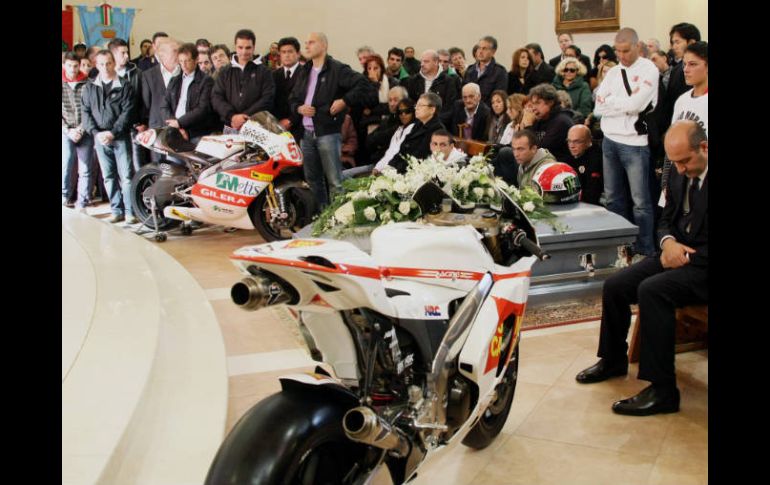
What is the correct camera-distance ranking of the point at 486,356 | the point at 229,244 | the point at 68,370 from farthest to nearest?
the point at 229,244
the point at 68,370
the point at 486,356

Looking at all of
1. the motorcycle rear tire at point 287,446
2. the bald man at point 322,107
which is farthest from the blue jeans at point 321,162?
the motorcycle rear tire at point 287,446

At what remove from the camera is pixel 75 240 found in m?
5.78

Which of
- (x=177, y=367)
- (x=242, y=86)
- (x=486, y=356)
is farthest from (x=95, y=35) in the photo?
(x=486, y=356)

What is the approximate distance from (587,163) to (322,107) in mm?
2145

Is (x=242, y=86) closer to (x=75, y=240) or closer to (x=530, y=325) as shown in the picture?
(x=75, y=240)

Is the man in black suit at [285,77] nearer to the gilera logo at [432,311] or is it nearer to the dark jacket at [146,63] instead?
the dark jacket at [146,63]

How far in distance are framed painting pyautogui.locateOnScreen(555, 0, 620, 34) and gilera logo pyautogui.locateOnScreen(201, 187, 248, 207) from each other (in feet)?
22.3

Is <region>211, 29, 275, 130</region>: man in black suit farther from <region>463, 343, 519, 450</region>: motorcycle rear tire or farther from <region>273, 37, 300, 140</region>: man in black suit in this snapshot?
<region>463, 343, 519, 450</region>: motorcycle rear tire

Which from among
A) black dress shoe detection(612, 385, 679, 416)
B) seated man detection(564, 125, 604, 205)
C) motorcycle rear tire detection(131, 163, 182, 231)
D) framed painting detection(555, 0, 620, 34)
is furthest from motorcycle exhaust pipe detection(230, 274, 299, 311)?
framed painting detection(555, 0, 620, 34)

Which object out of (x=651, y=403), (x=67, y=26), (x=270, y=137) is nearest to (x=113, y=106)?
(x=270, y=137)

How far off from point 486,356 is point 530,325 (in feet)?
6.83

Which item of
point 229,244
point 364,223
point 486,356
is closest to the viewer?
point 486,356

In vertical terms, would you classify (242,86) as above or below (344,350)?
above

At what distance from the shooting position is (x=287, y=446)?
1932 millimetres
